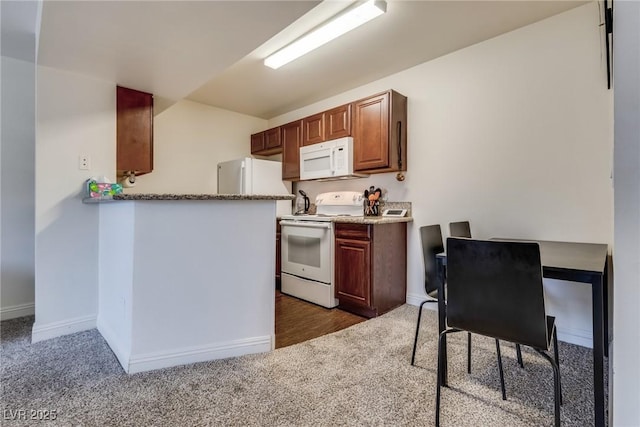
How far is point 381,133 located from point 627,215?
240 centimetres

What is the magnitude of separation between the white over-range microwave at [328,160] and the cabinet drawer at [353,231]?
0.65 meters

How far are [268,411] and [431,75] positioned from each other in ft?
9.78

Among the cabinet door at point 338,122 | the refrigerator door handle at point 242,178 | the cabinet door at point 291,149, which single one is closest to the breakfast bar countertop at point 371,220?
the cabinet door at point 338,122

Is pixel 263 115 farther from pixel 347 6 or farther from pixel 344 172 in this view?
pixel 347 6

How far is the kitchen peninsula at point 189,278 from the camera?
5.54 feet

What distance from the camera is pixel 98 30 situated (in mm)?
1708

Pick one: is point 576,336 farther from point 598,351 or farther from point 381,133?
point 381,133

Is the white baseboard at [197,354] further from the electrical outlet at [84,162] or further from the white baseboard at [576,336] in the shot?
the white baseboard at [576,336]

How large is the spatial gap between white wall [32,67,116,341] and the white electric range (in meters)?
1.73

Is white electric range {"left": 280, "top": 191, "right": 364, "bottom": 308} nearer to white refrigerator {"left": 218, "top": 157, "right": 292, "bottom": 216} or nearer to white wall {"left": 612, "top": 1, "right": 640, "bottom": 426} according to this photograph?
white refrigerator {"left": 218, "top": 157, "right": 292, "bottom": 216}

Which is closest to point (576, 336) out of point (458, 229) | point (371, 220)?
point (458, 229)

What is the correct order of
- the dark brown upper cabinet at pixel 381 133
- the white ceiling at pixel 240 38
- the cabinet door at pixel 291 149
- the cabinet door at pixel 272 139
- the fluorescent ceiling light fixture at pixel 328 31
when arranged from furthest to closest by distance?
the cabinet door at pixel 272 139, the cabinet door at pixel 291 149, the dark brown upper cabinet at pixel 381 133, the fluorescent ceiling light fixture at pixel 328 31, the white ceiling at pixel 240 38

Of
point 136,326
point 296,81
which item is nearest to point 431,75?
point 296,81

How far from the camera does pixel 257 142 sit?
439 centimetres
